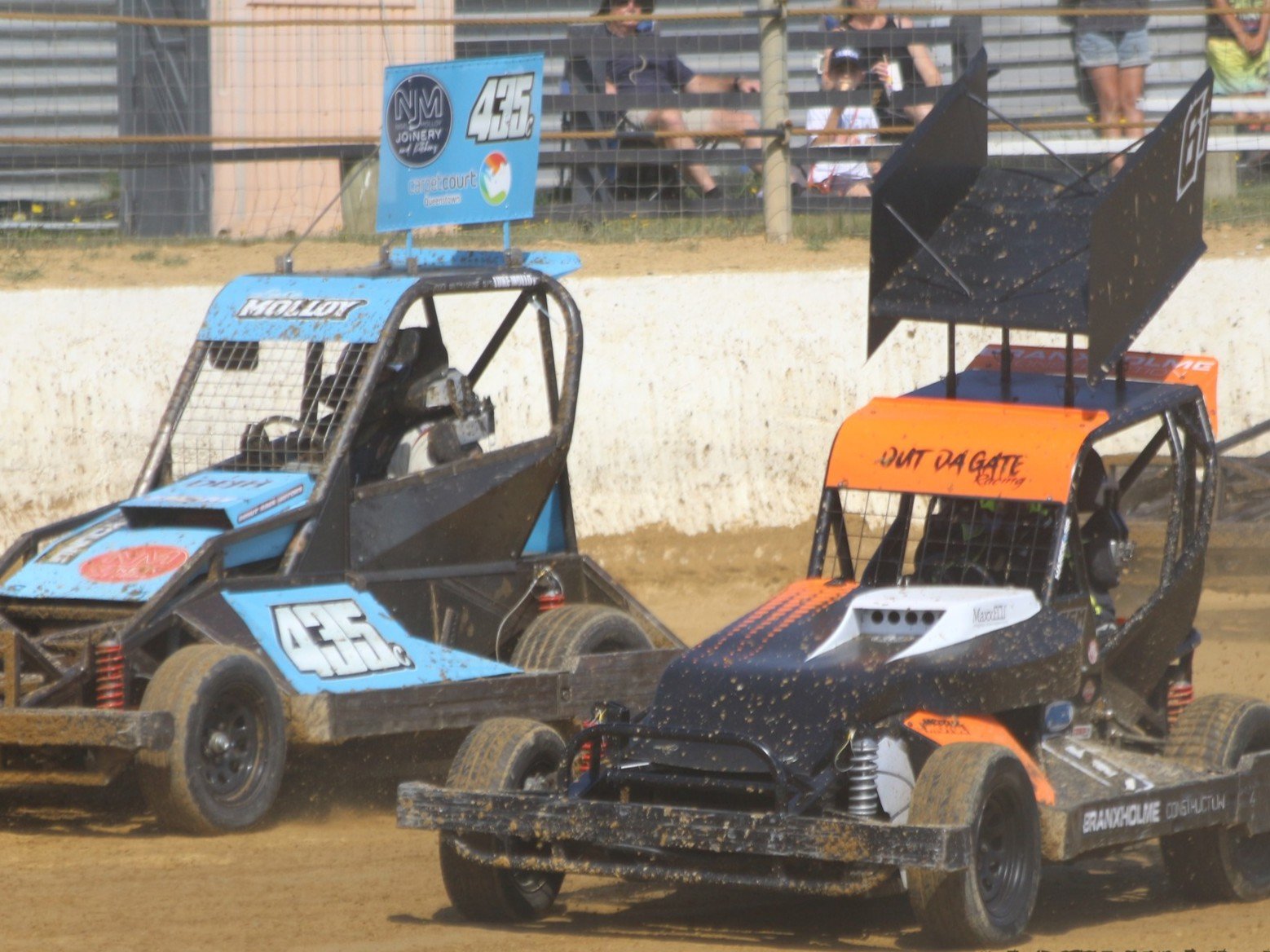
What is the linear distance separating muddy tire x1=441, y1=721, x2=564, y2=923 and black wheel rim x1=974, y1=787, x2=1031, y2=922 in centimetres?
121

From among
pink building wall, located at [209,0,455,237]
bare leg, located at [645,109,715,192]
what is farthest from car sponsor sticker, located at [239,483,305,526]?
bare leg, located at [645,109,715,192]

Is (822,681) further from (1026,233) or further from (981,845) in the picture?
(1026,233)

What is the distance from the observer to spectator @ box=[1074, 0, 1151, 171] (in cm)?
1573

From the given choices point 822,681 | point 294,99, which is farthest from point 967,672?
point 294,99

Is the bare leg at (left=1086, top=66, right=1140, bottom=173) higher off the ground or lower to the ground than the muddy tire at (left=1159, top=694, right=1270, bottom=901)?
higher

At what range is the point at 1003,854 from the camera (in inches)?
225

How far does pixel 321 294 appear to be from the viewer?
844cm

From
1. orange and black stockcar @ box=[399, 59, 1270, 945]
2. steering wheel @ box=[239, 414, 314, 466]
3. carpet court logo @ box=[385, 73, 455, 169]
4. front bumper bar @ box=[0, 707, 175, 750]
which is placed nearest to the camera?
orange and black stockcar @ box=[399, 59, 1270, 945]

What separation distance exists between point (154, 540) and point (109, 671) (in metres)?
0.69

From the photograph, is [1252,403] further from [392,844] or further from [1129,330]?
[392,844]

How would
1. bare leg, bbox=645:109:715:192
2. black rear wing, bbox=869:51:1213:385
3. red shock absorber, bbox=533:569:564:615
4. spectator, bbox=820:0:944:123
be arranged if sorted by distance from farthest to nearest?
spectator, bbox=820:0:944:123 → bare leg, bbox=645:109:715:192 → red shock absorber, bbox=533:569:564:615 → black rear wing, bbox=869:51:1213:385

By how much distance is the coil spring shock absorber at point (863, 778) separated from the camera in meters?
5.69

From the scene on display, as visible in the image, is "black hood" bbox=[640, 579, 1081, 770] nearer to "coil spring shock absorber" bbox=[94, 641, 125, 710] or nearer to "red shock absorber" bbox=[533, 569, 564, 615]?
"coil spring shock absorber" bbox=[94, 641, 125, 710]

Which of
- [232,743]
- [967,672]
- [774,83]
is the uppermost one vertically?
[774,83]
